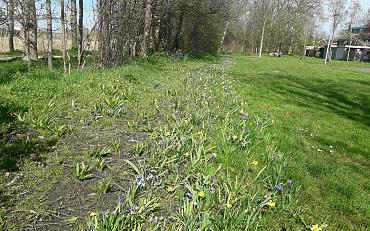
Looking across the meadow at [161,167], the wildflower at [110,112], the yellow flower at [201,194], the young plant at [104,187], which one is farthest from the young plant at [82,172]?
the wildflower at [110,112]

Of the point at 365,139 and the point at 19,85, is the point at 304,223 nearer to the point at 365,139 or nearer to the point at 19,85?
the point at 365,139

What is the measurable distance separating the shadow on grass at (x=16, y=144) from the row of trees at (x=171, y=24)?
5.15m

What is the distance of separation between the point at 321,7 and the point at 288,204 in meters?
51.5

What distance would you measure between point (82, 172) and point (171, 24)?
20.6 meters

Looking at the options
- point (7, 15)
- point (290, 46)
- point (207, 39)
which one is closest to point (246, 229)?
point (7, 15)

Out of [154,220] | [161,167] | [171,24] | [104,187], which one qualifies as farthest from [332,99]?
[171,24]

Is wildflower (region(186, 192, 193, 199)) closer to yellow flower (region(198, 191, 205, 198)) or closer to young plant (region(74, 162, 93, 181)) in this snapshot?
yellow flower (region(198, 191, 205, 198))

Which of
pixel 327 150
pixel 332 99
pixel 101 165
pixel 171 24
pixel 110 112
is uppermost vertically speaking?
pixel 171 24

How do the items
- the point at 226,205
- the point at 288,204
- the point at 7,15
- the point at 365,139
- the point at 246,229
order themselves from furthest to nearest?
the point at 7,15 → the point at 365,139 → the point at 288,204 → the point at 226,205 → the point at 246,229

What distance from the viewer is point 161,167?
2994 mm

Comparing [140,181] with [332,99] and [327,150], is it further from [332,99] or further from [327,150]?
[332,99]

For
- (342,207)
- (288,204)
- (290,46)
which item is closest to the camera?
(288,204)

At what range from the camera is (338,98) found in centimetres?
973

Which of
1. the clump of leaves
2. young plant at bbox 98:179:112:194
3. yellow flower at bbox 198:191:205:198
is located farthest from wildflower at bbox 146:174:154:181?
the clump of leaves
